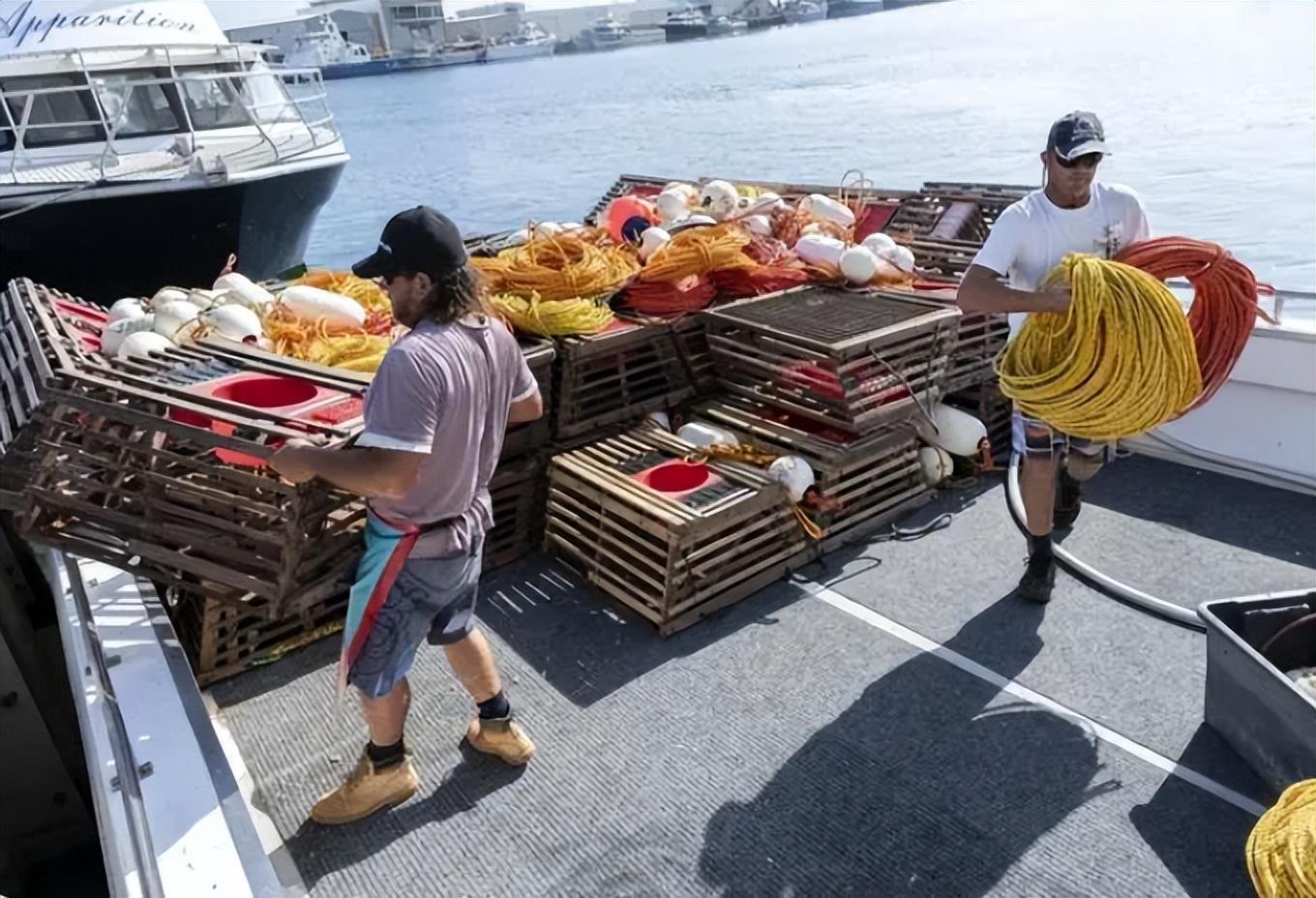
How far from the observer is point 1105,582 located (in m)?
3.61

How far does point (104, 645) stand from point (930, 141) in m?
23.3

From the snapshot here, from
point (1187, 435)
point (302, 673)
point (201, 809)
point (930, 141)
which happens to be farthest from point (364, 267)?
point (930, 141)

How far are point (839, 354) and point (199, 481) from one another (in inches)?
94.7

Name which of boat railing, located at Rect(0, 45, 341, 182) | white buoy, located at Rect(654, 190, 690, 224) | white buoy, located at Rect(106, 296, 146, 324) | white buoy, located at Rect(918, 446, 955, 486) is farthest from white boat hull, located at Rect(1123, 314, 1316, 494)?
boat railing, located at Rect(0, 45, 341, 182)

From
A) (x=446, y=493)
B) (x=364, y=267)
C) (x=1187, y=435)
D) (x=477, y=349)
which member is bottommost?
(x=1187, y=435)

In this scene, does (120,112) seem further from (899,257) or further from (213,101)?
(899,257)

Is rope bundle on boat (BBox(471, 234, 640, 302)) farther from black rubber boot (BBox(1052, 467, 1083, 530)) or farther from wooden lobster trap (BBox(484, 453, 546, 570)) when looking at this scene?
black rubber boot (BBox(1052, 467, 1083, 530))

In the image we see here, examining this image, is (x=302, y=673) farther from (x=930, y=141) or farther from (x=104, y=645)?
(x=930, y=141)

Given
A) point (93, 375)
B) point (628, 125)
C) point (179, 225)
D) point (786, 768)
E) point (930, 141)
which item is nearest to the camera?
point (786, 768)

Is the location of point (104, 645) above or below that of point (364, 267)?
below

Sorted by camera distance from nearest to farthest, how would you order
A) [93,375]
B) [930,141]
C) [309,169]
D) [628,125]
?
1. [93,375]
2. [309,169]
3. [930,141]
4. [628,125]

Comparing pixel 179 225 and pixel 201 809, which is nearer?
pixel 201 809

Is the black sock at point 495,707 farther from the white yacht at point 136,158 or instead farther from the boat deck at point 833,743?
the white yacht at point 136,158

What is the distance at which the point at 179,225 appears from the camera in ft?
33.7
